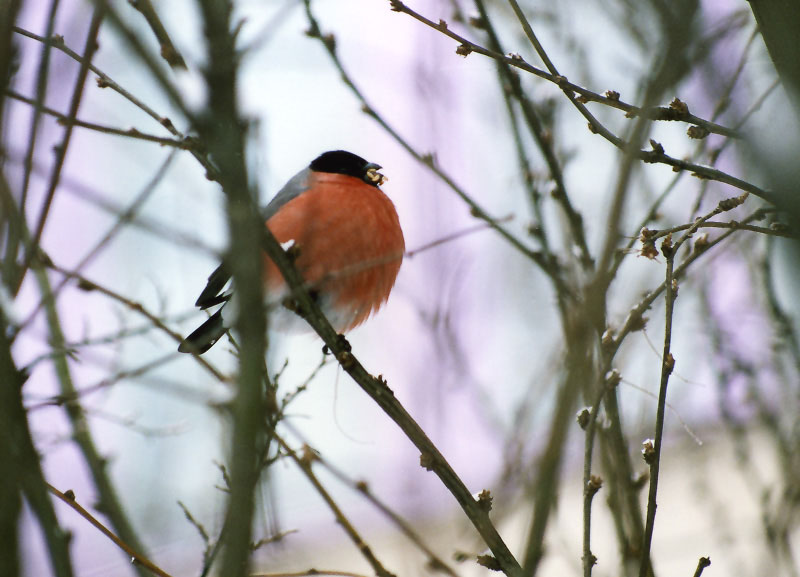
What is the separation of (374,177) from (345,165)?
29 cm

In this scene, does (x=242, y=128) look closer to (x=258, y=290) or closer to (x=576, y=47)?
(x=258, y=290)

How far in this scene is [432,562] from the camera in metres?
2.22

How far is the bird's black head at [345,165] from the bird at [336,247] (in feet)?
0.44

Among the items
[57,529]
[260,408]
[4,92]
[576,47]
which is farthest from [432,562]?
[576,47]

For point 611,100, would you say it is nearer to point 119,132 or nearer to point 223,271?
point 119,132

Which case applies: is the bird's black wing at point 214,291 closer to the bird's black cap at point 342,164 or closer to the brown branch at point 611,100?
the bird's black cap at point 342,164

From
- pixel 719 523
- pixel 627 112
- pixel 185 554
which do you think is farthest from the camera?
pixel 185 554

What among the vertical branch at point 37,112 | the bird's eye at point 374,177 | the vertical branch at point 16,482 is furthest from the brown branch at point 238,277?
the bird's eye at point 374,177

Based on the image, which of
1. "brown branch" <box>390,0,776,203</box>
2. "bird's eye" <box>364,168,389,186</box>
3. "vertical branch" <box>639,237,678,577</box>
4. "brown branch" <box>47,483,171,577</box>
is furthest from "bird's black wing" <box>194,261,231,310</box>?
"vertical branch" <box>639,237,678,577</box>

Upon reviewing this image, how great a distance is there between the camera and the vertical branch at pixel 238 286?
133 cm

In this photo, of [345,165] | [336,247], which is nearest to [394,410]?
[336,247]

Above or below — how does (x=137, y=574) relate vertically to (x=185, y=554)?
below

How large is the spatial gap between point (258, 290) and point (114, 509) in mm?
1282

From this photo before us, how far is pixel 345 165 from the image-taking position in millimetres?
4277
